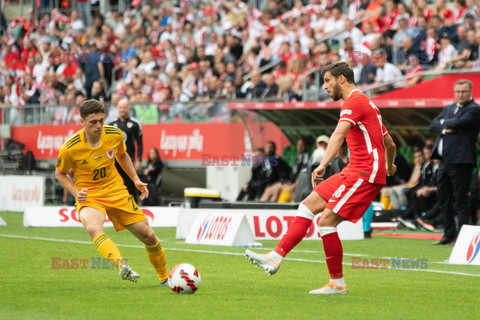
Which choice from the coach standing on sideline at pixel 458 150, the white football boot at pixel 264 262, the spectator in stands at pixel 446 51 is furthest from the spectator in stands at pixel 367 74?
the white football boot at pixel 264 262

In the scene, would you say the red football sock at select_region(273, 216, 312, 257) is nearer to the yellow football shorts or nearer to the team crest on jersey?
the yellow football shorts

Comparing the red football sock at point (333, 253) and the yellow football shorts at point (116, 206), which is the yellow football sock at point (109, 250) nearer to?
the yellow football shorts at point (116, 206)

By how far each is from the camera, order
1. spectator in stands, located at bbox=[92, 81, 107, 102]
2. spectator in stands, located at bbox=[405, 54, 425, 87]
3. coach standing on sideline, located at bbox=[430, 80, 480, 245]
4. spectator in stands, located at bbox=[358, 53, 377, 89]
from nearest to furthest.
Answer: coach standing on sideline, located at bbox=[430, 80, 480, 245]
spectator in stands, located at bbox=[405, 54, 425, 87]
spectator in stands, located at bbox=[358, 53, 377, 89]
spectator in stands, located at bbox=[92, 81, 107, 102]

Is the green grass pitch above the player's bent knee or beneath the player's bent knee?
beneath

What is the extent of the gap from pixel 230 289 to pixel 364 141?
186cm

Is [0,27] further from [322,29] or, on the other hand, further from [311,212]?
[311,212]

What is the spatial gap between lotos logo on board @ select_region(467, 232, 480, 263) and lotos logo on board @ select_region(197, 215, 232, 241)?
380 centimetres

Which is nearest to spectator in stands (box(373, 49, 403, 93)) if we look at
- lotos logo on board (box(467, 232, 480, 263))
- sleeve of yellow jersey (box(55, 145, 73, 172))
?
lotos logo on board (box(467, 232, 480, 263))

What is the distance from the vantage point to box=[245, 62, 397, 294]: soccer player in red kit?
795 cm

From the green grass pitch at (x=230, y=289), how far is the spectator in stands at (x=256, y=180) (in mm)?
7870

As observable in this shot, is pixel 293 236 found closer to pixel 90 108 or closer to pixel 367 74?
pixel 90 108

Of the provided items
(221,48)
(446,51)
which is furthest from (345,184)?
(221,48)

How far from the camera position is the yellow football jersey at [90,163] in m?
8.55


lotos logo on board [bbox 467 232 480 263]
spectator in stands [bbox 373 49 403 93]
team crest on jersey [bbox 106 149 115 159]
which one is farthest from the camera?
spectator in stands [bbox 373 49 403 93]
